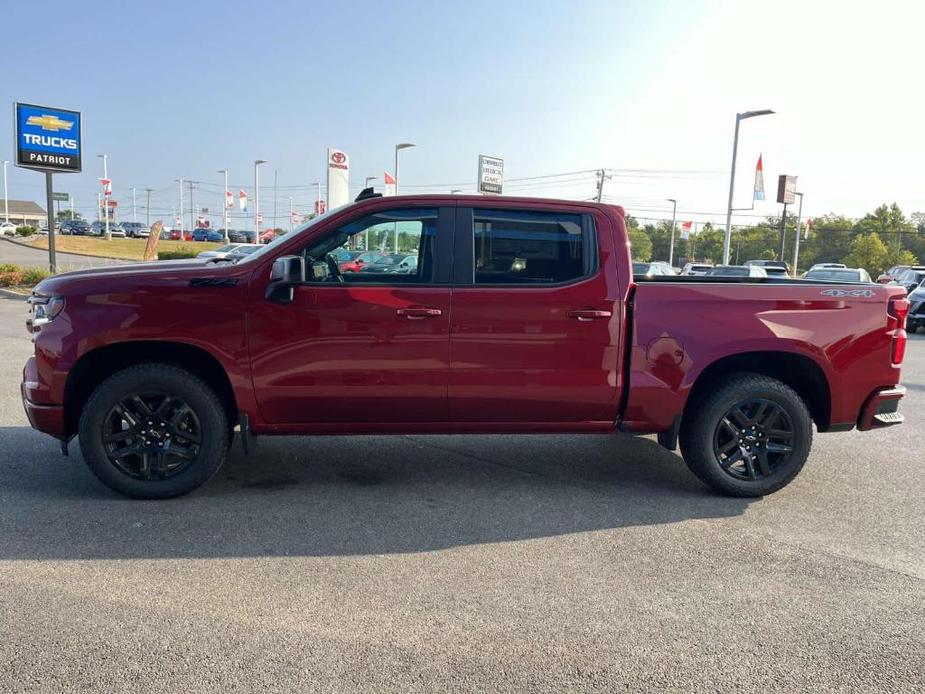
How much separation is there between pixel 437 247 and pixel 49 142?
22840 mm

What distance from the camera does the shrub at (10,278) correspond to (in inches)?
845

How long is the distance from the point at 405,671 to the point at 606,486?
2.75 meters

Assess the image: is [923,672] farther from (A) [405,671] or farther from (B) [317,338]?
(B) [317,338]

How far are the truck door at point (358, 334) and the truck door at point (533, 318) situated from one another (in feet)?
0.44

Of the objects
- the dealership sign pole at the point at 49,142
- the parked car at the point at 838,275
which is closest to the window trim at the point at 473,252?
the parked car at the point at 838,275

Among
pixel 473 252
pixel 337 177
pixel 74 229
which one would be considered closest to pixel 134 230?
pixel 74 229

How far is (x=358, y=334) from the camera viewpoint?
4.63 meters

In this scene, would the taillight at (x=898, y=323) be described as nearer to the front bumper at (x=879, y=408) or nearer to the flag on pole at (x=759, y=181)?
the front bumper at (x=879, y=408)

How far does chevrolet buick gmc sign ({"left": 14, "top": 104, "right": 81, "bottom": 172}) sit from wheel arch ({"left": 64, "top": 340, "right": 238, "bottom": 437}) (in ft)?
69.8

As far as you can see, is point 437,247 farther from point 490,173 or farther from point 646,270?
point 490,173

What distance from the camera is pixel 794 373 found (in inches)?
208

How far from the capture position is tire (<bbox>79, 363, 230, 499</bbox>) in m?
4.57

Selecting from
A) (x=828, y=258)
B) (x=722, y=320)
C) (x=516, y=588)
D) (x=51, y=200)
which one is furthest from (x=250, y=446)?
(x=828, y=258)

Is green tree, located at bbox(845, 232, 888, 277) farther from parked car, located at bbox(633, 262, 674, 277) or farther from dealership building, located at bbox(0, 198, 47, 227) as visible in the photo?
dealership building, located at bbox(0, 198, 47, 227)
